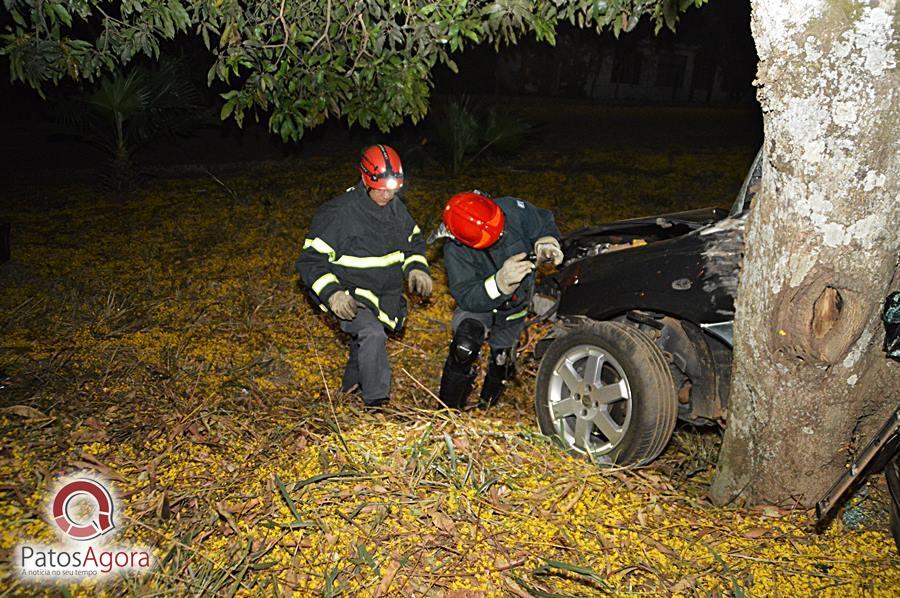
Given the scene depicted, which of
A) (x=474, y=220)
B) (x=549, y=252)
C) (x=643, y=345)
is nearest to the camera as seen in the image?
(x=643, y=345)

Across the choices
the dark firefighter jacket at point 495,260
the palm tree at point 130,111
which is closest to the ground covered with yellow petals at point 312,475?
the dark firefighter jacket at point 495,260

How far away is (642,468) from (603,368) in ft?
1.93

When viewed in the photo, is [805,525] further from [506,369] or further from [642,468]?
[506,369]

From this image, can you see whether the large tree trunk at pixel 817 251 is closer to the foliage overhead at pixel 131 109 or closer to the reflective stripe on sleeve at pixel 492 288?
the reflective stripe on sleeve at pixel 492 288

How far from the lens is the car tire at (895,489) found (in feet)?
9.74

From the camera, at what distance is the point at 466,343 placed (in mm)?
4688

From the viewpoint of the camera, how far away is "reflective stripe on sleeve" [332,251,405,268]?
483 centimetres

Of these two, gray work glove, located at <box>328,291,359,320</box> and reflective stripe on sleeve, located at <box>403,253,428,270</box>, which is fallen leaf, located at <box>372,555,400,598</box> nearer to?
gray work glove, located at <box>328,291,359,320</box>

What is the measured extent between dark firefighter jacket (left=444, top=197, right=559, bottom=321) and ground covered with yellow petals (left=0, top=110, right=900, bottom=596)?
2.41 feet

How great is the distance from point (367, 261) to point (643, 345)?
195 cm

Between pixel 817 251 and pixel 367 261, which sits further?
pixel 367 261

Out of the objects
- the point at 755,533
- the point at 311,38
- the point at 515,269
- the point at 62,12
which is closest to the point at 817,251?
the point at 755,533

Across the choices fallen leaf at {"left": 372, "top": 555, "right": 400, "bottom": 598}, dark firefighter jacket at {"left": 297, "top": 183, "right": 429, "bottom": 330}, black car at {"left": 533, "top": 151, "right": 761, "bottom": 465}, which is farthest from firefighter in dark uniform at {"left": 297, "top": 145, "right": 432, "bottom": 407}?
fallen leaf at {"left": 372, "top": 555, "right": 400, "bottom": 598}

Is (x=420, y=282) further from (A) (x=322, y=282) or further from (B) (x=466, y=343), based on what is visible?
(A) (x=322, y=282)
